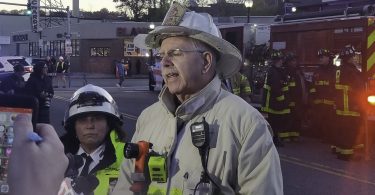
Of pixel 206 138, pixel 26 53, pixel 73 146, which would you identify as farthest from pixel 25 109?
pixel 26 53

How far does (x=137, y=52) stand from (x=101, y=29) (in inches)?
143

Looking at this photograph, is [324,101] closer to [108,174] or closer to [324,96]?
[324,96]

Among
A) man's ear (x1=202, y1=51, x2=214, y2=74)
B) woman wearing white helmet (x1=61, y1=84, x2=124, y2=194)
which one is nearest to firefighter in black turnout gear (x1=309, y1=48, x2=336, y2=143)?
woman wearing white helmet (x1=61, y1=84, x2=124, y2=194)

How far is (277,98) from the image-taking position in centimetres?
1118

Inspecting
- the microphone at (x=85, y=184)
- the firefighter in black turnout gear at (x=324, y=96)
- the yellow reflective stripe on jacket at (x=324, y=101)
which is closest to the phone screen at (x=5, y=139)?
the microphone at (x=85, y=184)

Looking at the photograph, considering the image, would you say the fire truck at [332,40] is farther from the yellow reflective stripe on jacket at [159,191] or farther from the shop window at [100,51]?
the shop window at [100,51]

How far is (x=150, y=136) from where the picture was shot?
8.82 feet

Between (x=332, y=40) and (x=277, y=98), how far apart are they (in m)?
1.61

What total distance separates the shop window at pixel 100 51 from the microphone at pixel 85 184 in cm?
4773

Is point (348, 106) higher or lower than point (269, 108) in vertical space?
higher

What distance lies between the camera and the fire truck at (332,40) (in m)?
10.3

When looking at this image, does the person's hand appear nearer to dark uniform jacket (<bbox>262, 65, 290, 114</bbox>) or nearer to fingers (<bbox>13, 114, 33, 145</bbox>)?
fingers (<bbox>13, 114, 33, 145</bbox>)

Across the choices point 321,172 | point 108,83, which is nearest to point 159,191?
point 321,172

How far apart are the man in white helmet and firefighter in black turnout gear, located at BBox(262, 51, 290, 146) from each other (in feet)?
27.4
